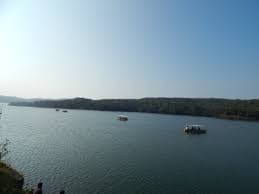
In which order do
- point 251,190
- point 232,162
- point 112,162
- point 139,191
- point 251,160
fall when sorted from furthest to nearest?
point 251,160, point 232,162, point 112,162, point 251,190, point 139,191

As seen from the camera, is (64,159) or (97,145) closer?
(64,159)

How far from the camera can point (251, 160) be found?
2071 inches

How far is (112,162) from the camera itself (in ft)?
143

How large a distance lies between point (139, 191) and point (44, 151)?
2679 cm

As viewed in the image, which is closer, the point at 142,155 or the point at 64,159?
the point at 64,159

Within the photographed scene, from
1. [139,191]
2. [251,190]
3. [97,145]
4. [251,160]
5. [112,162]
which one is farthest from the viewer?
[97,145]

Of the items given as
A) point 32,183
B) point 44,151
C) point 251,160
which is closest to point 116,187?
point 32,183

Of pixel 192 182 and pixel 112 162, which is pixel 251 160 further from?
pixel 112 162

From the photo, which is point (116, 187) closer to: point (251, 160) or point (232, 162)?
point (232, 162)

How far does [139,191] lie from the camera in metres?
30.5

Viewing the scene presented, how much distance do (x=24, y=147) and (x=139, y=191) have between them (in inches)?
1278

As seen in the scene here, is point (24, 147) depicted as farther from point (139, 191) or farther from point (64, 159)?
point (139, 191)

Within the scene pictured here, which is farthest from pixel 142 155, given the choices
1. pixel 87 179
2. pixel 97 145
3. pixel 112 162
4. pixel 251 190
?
pixel 251 190

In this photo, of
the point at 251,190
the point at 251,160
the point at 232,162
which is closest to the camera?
the point at 251,190
